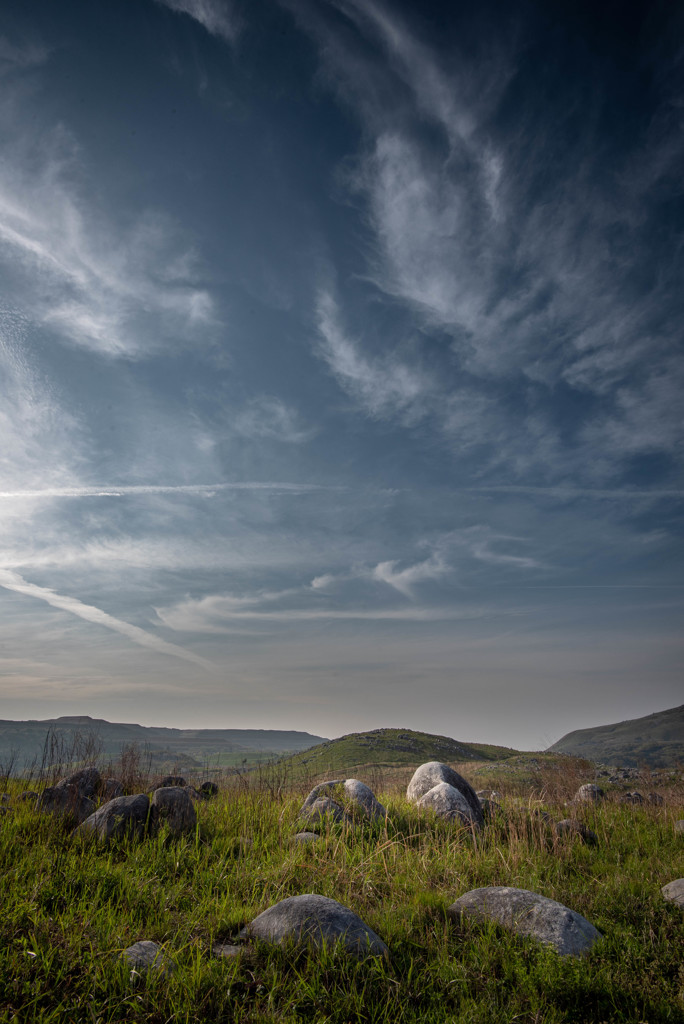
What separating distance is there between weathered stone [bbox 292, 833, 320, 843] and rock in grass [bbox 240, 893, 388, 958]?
10.3 ft

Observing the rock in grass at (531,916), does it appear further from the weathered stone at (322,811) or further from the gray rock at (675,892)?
the weathered stone at (322,811)

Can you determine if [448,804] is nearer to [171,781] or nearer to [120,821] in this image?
[171,781]

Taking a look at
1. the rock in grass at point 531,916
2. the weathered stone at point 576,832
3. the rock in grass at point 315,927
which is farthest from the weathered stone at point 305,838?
the weathered stone at point 576,832

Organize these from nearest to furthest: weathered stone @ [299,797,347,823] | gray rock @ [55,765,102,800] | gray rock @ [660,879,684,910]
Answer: gray rock @ [660,879,684,910]
weathered stone @ [299,797,347,823]
gray rock @ [55,765,102,800]

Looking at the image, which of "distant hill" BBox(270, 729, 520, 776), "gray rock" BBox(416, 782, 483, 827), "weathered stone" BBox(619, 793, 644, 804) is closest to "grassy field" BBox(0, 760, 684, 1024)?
"gray rock" BBox(416, 782, 483, 827)

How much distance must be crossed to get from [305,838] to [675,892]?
4.89 metres

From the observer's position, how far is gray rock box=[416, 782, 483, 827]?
34.4ft

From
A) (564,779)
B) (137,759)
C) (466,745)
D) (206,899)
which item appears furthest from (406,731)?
(206,899)

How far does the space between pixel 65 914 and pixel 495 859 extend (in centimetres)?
572

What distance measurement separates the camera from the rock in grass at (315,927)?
4.72m

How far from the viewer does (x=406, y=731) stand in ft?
257

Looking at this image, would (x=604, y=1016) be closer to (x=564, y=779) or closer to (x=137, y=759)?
(x=137, y=759)

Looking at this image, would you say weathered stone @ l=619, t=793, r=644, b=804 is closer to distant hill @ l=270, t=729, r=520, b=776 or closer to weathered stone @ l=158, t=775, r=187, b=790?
weathered stone @ l=158, t=775, r=187, b=790

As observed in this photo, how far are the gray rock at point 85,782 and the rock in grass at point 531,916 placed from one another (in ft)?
22.2
